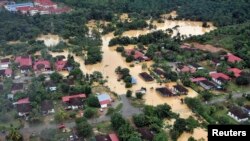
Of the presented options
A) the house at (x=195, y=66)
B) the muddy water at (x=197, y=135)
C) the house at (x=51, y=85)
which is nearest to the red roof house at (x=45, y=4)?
the house at (x=51, y=85)

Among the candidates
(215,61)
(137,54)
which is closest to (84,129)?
(137,54)

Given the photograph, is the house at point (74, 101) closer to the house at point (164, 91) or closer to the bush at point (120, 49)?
the house at point (164, 91)

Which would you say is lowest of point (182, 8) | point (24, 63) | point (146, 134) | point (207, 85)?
point (146, 134)

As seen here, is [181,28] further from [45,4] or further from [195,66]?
[45,4]

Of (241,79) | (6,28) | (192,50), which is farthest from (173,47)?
(6,28)

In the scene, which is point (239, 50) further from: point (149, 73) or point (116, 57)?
point (116, 57)
